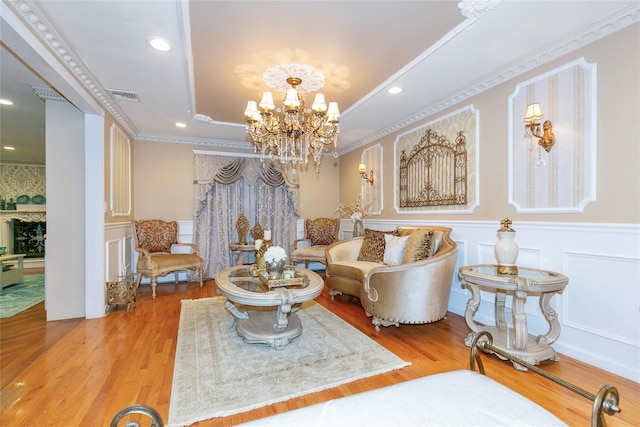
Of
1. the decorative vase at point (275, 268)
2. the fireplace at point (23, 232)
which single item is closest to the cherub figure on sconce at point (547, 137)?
the decorative vase at point (275, 268)

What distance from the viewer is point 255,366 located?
7.13ft

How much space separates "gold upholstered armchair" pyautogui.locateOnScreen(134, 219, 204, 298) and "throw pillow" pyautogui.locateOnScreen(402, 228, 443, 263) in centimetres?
322

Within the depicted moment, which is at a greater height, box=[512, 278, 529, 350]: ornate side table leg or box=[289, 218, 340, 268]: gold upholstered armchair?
box=[289, 218, 340, 268]: gold upholstered armchair

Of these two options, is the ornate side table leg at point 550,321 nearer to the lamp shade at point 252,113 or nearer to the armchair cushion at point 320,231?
the lamp shade at point 252,113

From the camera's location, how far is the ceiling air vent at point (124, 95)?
322 cm

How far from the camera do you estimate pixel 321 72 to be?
285cm

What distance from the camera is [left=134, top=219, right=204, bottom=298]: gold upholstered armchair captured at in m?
4.10

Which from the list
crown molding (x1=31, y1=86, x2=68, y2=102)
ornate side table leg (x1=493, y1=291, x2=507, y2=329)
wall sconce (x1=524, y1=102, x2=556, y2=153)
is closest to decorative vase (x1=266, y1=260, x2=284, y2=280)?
ornate side table leg (x1=493, y1=291, x2=507, y2=329)

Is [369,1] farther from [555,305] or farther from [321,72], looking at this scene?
[555,305]

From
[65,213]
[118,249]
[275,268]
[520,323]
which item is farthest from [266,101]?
[118,249]

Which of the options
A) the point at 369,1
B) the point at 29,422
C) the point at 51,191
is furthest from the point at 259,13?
the point at 51,191

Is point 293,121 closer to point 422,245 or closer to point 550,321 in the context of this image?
point 422,245

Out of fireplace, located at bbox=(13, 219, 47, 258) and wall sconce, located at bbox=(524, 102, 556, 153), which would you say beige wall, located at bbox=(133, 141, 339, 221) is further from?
wall sconce, located at bbox=(524, 102, 556, 153)

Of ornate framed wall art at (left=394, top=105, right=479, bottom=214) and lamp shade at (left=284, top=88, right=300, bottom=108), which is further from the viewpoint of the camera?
ornate framed wall art at (left=394, top=105, right=479, bottom=214)
